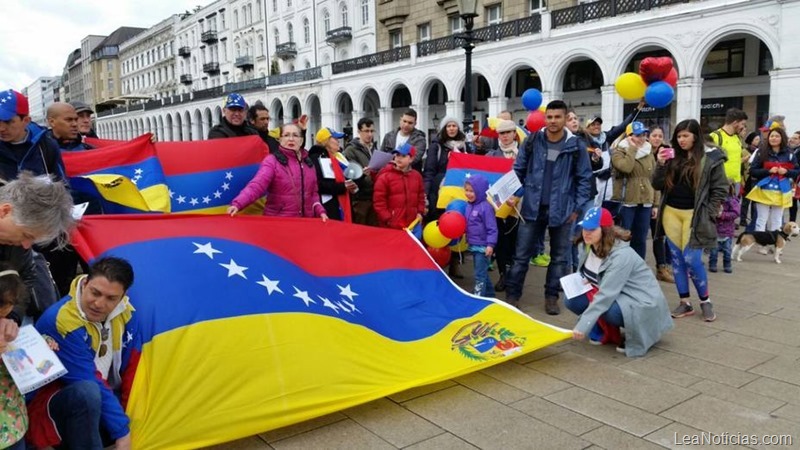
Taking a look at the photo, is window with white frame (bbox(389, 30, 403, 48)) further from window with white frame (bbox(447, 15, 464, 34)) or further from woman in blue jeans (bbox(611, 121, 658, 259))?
woman in blue jeans (bbox(611, 121, 658, 259))

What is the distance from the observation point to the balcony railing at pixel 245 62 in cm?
5812

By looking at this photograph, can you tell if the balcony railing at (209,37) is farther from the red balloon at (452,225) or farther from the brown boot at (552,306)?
the brown boot at (552,306)

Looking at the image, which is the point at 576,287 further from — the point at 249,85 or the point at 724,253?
the point at 249,85

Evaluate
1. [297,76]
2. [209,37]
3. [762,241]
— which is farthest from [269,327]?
[209,37]

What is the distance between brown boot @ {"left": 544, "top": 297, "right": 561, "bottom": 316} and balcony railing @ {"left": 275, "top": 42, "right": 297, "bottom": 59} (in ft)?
156

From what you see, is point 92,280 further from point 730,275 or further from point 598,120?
point 730,275

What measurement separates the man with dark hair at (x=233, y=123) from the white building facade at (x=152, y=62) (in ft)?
261

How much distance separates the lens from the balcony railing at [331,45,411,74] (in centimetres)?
3272

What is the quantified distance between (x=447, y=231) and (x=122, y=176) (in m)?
3.05

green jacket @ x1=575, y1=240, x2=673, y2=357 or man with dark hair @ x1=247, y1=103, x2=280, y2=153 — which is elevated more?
man with dark hair @ x1=247, y1=103, x2=280, y2=153

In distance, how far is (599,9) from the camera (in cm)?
2188

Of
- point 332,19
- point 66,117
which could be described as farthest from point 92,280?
point 332,19

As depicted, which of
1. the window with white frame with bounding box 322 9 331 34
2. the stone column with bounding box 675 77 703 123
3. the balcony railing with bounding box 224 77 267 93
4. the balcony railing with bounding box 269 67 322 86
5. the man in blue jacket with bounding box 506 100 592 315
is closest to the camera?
the man in blue jacket with bounding box 506 100 592 315

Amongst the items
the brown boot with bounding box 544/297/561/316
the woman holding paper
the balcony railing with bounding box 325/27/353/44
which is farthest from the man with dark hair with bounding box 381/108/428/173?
the balcony railing with bounding box 325/27/353/44
